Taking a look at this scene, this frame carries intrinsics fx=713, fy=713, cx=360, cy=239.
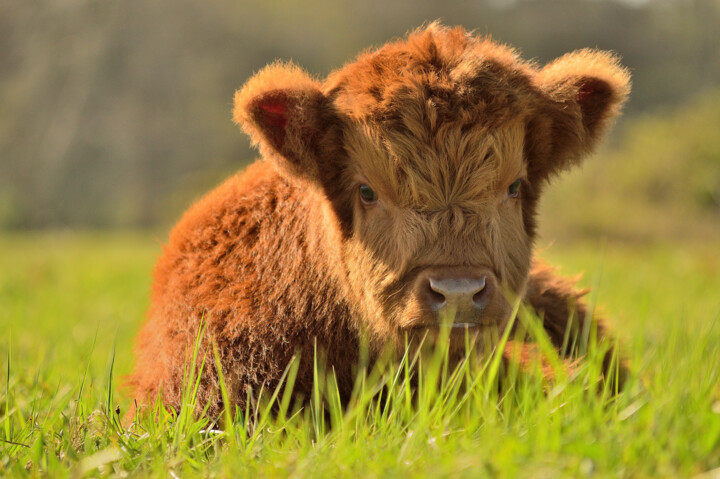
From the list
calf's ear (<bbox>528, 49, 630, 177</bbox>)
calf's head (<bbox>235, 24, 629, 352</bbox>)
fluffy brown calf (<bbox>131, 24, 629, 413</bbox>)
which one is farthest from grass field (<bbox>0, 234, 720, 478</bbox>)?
calf's ear (<bbox>528, 49, 630, 177</bbox>)

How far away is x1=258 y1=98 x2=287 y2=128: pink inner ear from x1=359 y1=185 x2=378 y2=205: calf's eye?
19.9 inches

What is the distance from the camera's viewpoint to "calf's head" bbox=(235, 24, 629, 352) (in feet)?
10.5

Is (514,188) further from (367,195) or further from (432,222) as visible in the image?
(367,195)

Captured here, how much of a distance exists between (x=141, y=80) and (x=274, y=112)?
142 feet

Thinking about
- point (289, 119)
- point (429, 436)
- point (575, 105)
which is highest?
point (289, 119)

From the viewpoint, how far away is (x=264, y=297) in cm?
353

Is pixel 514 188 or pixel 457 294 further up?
pixel 514 188

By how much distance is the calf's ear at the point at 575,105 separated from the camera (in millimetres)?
3576

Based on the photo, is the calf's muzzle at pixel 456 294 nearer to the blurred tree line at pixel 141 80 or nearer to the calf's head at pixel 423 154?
the calf's head at pixel 423 154

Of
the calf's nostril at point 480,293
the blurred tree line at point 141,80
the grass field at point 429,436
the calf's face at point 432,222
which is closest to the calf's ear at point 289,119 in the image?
the calf's face at point 432,222

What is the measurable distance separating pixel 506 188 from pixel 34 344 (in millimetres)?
4063

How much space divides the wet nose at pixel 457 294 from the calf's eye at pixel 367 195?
591mm

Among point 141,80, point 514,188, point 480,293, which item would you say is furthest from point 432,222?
point 141,80

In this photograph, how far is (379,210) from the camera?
345 cm
